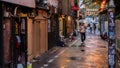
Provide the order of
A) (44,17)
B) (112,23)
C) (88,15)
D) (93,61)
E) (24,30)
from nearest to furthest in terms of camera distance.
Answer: (112,23) < (24,30) < (93,61) < (44,17) < (88,15)

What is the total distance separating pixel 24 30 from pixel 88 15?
3459 inches

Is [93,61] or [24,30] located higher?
[24,30]

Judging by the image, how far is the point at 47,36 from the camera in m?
25.9

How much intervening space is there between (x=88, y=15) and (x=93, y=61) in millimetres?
83767

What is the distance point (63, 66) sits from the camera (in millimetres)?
17391

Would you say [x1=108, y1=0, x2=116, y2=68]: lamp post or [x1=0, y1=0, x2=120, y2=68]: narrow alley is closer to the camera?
[x1=108, y1=0, x2=116, y2=68]: lamp post

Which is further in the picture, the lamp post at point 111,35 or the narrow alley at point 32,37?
the narrow alley at point 32,37

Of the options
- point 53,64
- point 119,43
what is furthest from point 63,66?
point 119,43

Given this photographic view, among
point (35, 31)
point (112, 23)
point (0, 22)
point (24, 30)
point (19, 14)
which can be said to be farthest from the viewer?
point (35, 31)

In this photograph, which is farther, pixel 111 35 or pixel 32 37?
pixel 32 37

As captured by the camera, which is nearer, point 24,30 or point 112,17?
point 112,17

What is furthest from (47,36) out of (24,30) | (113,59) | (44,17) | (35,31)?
(113,59)

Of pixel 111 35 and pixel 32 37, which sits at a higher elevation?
pixel 111 35

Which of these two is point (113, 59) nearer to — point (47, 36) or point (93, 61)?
point (93, 61)
